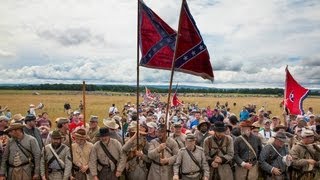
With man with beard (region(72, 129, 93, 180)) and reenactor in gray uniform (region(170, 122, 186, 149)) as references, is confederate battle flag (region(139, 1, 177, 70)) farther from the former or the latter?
man with beard (region(72, 129, 93, 180))

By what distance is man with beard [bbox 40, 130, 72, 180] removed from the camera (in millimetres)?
8695

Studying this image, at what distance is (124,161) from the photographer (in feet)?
29.6

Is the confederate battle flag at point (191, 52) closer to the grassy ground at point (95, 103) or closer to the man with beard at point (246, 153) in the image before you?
the man with beard at point (246, 153)

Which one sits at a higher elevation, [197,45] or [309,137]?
[197,45]

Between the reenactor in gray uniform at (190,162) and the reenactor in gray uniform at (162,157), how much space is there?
0.91 ft

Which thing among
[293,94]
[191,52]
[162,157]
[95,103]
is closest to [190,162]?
[162,157]

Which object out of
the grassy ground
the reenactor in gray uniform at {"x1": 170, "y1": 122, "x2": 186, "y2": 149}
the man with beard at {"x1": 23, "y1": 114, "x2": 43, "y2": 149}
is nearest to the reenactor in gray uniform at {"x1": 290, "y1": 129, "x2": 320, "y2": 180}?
the reenactor in gray uniform at {"x1": 170, "y1": 122, "x2": 186, "y2": 149}

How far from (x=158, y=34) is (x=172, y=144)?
2.55 m

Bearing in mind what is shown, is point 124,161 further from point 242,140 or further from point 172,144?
point 242,140

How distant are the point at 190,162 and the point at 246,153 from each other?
164 cm

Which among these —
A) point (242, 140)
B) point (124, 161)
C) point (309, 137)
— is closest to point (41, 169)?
point (124, 161)

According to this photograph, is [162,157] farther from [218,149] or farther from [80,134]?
[80,134]

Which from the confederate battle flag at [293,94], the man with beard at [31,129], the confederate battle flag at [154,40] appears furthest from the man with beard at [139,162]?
the confederate battle flag at [293,94]

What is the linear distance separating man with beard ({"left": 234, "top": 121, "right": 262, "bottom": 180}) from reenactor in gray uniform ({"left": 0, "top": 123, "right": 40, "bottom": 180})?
4.62 m
